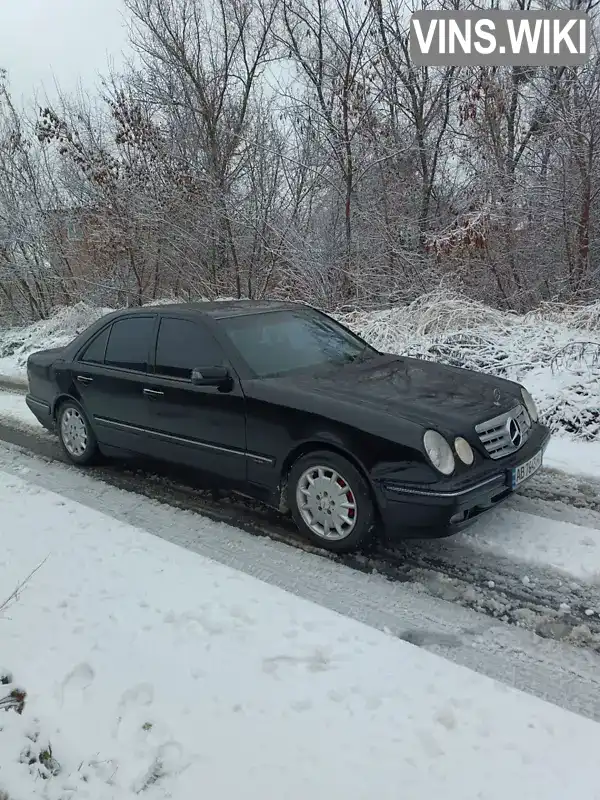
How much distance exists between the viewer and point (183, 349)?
4871 mm

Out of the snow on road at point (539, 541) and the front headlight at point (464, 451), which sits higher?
the front headlight at point (464, 451)

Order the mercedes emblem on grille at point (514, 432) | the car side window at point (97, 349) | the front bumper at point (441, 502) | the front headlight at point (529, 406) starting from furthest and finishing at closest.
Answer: the car side window at point (97, 349), the front headlight at point (529, 406), the mercedes emblem on grille at point (514, 432), the front bumper at point (441, 502)

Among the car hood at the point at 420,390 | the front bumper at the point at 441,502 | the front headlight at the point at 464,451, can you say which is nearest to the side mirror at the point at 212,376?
the car hood at the point at 420,390

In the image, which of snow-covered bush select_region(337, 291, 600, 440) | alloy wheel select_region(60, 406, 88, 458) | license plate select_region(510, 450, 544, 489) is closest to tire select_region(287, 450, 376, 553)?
license plate select_region(510, 450, 544, 489)

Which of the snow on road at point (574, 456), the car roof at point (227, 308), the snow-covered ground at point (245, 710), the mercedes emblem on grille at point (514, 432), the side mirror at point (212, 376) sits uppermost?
the car roof at point (227, 308)

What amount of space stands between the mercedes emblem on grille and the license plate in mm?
140

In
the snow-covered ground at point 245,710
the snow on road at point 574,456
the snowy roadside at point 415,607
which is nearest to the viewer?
the snow-covered ground at point 245,710

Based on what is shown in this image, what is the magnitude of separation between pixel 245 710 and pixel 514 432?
2454 millimetres

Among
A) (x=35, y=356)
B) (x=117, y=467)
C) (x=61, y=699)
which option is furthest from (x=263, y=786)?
(x=35, y=356)

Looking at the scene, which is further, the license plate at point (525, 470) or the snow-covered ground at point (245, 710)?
the license plate at point (525, 470)

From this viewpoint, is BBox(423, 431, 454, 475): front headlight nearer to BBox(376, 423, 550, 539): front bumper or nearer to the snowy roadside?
BBox(376, 423, 550, 539): front bumper

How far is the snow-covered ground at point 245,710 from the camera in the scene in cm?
224

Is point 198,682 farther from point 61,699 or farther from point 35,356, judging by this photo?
point 35,356

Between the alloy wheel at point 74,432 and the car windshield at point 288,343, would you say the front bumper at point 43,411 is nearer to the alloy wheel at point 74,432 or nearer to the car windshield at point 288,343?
the alloy wheel at point 74,432
